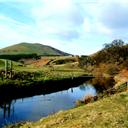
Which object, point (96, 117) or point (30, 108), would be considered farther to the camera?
point (30, 108)

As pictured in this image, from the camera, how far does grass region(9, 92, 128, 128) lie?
103ft

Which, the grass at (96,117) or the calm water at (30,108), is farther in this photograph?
the calm water at (30,108)

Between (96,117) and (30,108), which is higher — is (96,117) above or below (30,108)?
above

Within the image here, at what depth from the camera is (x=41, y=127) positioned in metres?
33.9

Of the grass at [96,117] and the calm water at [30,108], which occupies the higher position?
the grass at [96,117]

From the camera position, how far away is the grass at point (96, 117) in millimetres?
31453

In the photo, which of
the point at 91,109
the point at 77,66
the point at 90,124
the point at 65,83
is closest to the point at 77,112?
the point at 91,109

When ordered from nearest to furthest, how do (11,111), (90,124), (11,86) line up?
(90,124)
(11,111)
(11,86)

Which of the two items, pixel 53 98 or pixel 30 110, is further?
pixel 53 98

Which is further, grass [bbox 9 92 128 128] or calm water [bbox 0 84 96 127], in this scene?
calm water [bbox 0 84 96 127]

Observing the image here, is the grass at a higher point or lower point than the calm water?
higher

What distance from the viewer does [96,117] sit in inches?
1341

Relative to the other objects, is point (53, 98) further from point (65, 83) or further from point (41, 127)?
point (41, 127)

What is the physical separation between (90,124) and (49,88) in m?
55.2
